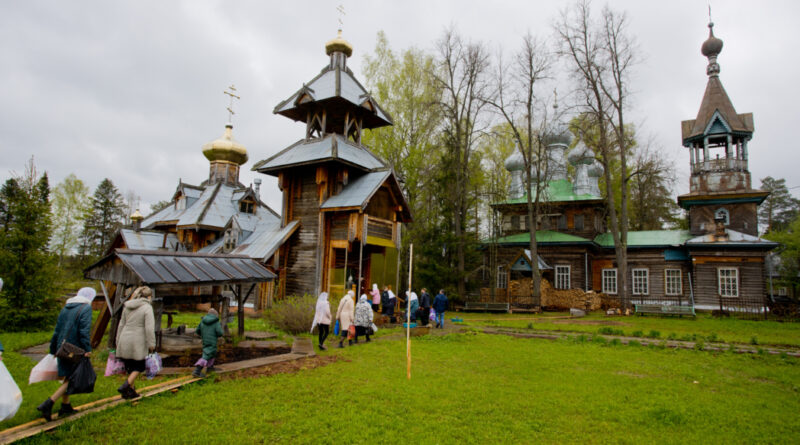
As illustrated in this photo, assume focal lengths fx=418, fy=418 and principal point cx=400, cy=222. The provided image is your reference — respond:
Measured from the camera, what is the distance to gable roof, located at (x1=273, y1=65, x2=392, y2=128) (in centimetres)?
2089

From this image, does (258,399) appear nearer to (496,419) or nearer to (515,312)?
(496,419)

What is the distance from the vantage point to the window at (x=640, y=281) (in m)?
29.4

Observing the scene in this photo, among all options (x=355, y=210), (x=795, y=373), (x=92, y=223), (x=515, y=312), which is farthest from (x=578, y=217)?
(x=92, y=223)

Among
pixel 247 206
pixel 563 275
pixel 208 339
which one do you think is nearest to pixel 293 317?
pixel 208 339

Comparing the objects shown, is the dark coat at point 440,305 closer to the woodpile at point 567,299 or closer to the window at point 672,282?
the woodpile at point 567,299

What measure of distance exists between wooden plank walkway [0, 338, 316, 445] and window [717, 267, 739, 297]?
1054 inches

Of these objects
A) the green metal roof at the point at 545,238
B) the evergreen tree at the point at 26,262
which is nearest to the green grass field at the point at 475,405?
the evergreen tree at the point at 26,262

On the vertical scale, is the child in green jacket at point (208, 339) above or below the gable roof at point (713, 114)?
below

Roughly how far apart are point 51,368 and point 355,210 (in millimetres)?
13522

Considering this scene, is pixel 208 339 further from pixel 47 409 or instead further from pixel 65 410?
pixel 47 409

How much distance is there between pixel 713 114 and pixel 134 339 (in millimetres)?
34195

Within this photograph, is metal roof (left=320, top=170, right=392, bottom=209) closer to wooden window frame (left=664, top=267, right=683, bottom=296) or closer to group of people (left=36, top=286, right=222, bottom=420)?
group of people (left=36, top=286, right=222, bottom=420)

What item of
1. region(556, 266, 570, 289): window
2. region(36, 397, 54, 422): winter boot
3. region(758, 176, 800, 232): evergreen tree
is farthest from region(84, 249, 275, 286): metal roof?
region(758, 176, 800, 232): evergreen tree

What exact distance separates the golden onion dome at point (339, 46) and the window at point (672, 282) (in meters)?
25.5
